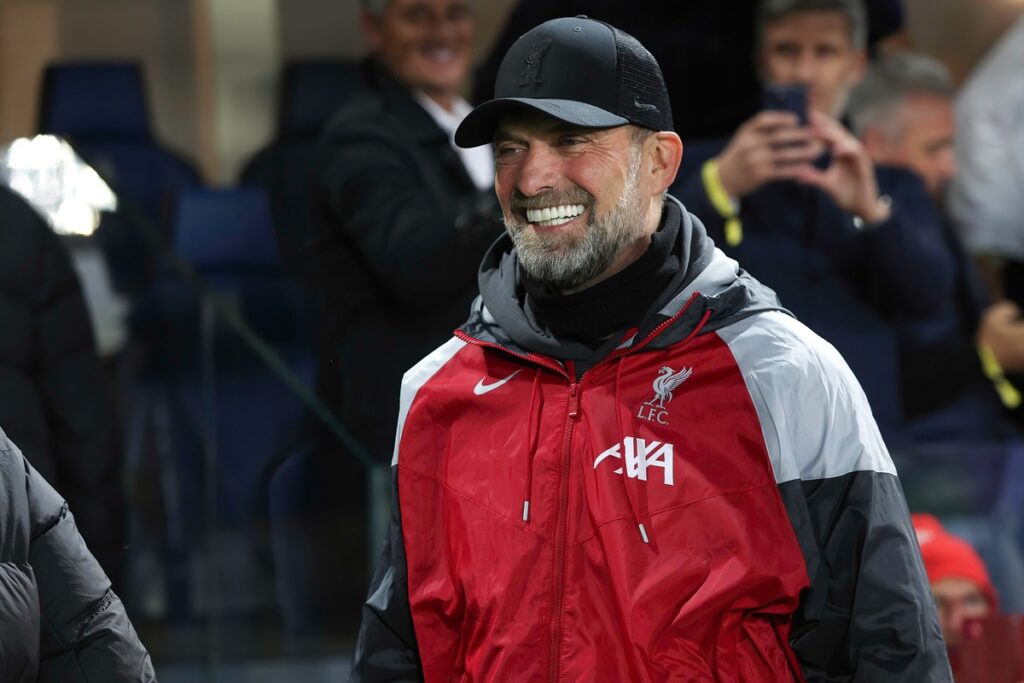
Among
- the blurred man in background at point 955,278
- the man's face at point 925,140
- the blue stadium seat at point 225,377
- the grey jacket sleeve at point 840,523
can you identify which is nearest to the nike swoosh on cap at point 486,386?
the grey jacket sleeve at point 840,523

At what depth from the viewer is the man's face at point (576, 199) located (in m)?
1.98

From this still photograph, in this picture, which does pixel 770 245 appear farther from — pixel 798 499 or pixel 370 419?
pixel 798 499

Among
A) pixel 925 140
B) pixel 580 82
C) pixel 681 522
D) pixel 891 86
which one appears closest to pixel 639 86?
pixel 580 82

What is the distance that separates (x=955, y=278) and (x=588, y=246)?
1.71 m

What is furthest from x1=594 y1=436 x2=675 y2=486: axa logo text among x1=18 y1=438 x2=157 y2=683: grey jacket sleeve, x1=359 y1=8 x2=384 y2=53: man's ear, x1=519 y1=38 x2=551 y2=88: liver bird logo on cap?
x1=359 y1=8 x2=384 y2=53: man's ear

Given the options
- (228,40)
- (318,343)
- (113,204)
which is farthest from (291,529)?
(228,40)

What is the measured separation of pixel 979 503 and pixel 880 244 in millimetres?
633

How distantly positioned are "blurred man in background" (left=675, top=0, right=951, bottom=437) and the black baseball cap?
66 centimetres

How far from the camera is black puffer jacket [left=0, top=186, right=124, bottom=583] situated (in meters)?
2.55

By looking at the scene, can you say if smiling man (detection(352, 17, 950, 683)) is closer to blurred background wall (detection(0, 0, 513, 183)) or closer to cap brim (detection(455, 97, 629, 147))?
cap brim (detection(455, 97, 629, 147))

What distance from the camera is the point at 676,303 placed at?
196 cm

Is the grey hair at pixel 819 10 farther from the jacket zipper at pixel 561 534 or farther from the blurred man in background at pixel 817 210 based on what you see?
the jacket zipper at pixel 561 534

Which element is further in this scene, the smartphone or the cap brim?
the smartphone

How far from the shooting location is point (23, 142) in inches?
114
